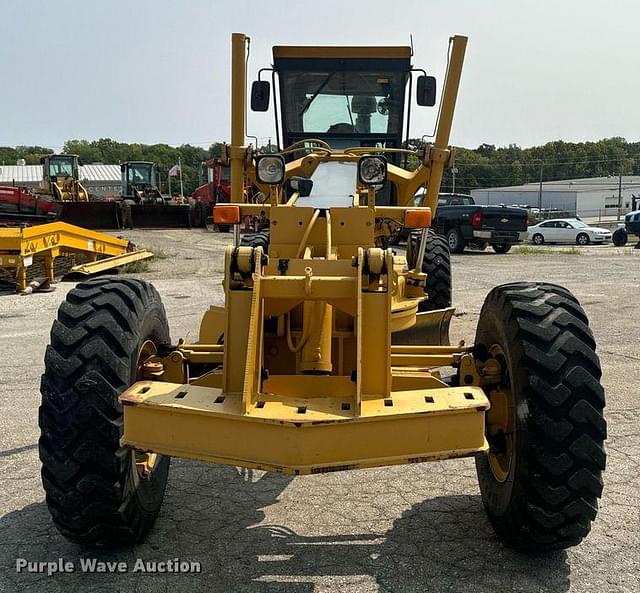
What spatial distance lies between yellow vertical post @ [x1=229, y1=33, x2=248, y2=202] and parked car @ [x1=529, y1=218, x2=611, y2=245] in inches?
1042

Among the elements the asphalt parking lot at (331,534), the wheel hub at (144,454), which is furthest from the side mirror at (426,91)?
the wheel hub at (144,454)

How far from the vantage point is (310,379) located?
3379mm

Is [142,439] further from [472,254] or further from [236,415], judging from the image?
[472,254]

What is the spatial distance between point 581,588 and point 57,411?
7.94ft

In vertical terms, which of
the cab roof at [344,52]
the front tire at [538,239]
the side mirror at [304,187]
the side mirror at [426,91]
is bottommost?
the front tire at [538,239]

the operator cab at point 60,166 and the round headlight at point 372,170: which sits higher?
the operator cab at point 60,166

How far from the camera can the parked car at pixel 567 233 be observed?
97.2 feet

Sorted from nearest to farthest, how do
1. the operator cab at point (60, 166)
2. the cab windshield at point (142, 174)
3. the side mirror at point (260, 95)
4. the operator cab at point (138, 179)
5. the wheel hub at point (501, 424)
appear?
the wheel hub at point (501, 424)
the side mirror at point (260, 95)
the operator cab at point (60, 166)
the operator cab at point (138, 179)
the cab windshield at point (142, 174)

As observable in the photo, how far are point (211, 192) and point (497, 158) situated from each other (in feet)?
295

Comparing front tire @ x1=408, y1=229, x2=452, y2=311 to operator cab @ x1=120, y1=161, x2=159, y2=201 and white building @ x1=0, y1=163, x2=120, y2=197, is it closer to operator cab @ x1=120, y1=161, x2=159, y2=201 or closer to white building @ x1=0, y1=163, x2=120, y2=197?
operator cab @ x1=120, y1=161, x2=159, y2=201

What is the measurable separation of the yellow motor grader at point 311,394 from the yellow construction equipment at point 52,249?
27.8ft

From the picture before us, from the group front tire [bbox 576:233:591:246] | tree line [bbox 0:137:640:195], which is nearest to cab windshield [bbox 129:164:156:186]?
front tire [bbox 576:233:591:246]

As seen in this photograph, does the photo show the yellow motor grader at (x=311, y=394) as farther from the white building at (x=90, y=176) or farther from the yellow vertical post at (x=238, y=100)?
the white building at (x=90, y=176)

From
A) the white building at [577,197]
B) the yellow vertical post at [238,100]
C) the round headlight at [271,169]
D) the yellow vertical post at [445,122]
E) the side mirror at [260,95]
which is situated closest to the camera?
the round headlight at [271,169]
